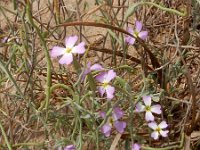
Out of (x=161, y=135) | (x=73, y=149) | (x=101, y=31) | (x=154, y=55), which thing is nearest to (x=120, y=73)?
(x=154, y=55)

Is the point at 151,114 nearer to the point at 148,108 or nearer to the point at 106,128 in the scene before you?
the point at 148,108

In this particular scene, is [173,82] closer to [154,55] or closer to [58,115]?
[154,55]

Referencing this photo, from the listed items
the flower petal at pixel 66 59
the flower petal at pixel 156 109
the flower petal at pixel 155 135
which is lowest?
the flower petal at pixel 155 135

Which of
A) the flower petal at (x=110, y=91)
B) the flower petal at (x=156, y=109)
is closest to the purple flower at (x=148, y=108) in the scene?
→ the flower petal at (x=156, y=109)

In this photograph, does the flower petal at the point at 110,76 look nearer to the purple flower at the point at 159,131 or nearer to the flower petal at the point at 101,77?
the flower petal at the point at 101,77

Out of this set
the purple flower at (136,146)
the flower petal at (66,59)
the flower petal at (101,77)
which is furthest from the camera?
the purple flower at (136,146)

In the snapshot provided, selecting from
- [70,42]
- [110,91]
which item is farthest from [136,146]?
[70,42]
